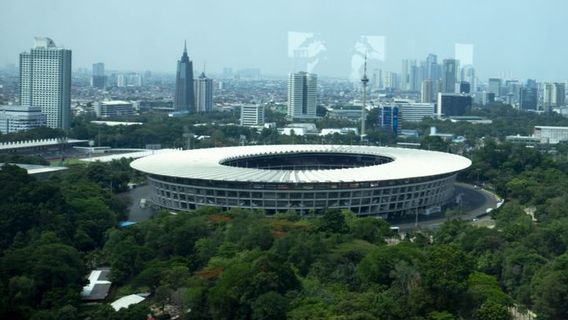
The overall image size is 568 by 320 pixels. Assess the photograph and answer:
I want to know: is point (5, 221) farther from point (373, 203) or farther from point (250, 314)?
point (373, 203)

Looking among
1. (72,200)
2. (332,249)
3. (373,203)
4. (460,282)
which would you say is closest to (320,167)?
(373,203)

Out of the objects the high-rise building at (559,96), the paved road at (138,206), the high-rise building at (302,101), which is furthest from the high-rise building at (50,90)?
the high-rise building at (559,96)

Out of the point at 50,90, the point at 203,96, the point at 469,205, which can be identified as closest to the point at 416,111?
the point at 203,96

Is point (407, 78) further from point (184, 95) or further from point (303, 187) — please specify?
point (303, 187)

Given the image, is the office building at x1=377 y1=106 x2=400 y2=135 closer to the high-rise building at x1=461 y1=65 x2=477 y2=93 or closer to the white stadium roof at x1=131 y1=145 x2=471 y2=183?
the high-rise building at x1=461 y1=65 x2=477 y2=93

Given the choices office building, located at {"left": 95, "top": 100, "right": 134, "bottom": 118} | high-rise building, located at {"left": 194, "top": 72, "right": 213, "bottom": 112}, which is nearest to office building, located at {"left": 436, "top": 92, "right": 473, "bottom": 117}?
high-rise building, located at {"left": 194, "top": 72, "right": 213, "bottom": 112}
